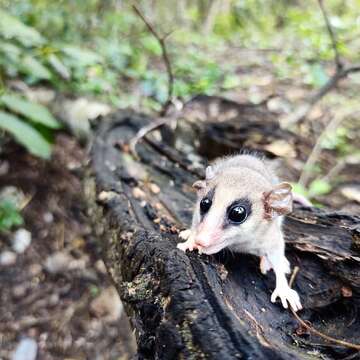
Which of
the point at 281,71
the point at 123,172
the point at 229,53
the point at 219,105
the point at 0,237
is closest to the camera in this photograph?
the point at 123,172

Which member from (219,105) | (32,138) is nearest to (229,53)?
(219,105)

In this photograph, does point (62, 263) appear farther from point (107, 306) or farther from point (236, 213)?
point (236, 213)

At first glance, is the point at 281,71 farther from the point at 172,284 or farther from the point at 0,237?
the point at 172,284

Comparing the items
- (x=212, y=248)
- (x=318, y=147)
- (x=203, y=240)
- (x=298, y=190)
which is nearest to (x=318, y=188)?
(x=298, y=190)

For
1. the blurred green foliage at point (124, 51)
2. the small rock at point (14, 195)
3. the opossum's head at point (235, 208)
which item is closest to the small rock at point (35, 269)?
the small rock at point (14, 195)

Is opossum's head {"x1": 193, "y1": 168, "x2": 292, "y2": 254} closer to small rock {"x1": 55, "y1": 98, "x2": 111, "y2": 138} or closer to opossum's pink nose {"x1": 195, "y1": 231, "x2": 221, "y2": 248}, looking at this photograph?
opossum's pink nose {"x1": 195, "y1": 231, "x2": 221, "y2": 248}

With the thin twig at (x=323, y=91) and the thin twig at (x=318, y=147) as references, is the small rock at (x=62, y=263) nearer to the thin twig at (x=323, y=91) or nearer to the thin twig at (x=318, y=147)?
the thin twig at (x=318, y=147)

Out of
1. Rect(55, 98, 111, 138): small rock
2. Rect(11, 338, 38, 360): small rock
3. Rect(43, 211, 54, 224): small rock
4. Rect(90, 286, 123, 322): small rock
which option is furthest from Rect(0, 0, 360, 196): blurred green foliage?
Rect(11, 338, 38, 360): small rock
